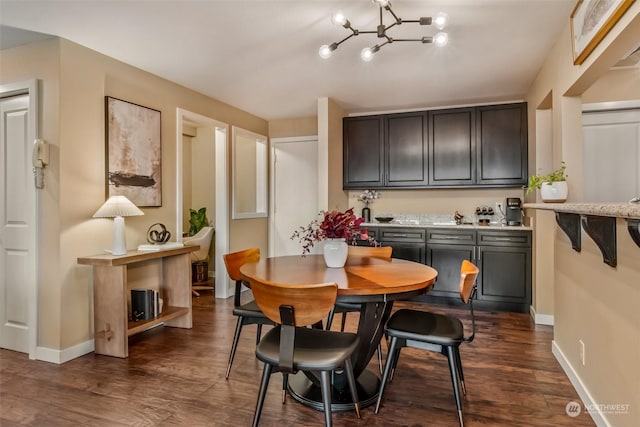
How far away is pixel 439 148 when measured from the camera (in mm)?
4617

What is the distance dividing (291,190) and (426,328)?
12.2 ft

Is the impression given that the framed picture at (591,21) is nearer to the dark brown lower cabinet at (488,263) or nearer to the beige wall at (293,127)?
the dark brown lower cabinet at (488,263)

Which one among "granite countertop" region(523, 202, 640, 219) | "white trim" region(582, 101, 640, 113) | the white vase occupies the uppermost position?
"white trim" region(582, 101, 640, 113)

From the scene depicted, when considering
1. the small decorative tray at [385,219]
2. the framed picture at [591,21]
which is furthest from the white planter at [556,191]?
the small decorative tray at [385,219]

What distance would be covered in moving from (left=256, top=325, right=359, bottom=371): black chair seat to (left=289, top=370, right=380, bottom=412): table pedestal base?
46cm

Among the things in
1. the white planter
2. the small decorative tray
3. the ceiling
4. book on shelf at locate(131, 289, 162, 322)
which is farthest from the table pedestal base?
the small decorative tray

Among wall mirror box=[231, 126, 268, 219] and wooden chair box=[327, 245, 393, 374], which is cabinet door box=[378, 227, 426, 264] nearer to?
wooden chair box=[327, 245, 393, 374]

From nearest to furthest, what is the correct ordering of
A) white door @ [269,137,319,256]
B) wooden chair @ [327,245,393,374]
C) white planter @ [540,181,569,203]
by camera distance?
1. white planter @ [540,181,569,203]
2. wooden chair @ [327,245,393,374]
3. white door @ [269,137,319,256]

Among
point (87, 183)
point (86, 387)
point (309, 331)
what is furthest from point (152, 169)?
point (309, 331)

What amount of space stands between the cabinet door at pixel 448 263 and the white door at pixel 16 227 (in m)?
4.03

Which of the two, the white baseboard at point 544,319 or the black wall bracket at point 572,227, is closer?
the black wall bracket at point 572,227

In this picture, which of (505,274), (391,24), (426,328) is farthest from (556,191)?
(505,274)

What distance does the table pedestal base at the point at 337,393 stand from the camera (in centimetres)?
207

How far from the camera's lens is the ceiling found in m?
2.35
